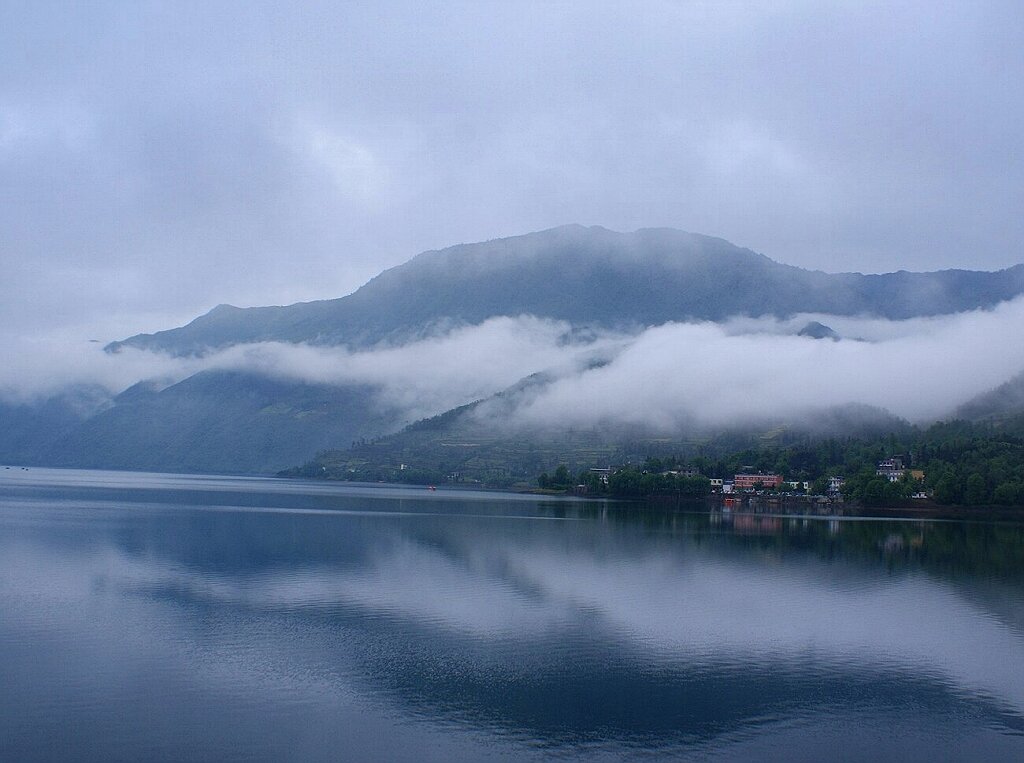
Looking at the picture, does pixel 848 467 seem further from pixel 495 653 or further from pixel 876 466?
pixel 495 653

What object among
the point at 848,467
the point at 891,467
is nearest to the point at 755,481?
the point at 848,467

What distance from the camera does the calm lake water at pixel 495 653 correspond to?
20.8m

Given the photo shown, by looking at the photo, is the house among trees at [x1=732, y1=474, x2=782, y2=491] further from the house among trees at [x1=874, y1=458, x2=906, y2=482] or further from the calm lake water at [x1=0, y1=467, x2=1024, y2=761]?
the calm lake water at [x1=0, y1=467, x2=1024, y2=761]

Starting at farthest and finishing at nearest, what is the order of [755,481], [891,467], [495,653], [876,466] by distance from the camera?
[755,481]
[876,466]
[891,467]
[495,653]

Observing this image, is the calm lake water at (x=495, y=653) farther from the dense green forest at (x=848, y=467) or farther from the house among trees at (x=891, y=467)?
the house among trees at (x=891, y=467)

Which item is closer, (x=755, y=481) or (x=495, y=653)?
(x=495, y=653)

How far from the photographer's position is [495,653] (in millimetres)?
28203

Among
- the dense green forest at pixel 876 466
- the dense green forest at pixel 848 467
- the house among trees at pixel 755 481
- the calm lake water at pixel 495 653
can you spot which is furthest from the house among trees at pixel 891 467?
the calm lake water at pixel 495 653

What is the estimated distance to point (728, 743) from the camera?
2094cm

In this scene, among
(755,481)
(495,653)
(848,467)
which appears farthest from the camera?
(755,481)

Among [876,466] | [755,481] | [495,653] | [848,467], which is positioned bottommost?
[495,653]

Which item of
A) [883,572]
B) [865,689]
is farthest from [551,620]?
[883,572]

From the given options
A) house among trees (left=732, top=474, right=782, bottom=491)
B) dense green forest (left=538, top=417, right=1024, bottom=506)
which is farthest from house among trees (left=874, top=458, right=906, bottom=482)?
house among trees (left=732, top=474, right=782, bottom=491)

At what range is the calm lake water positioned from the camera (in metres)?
20.8
